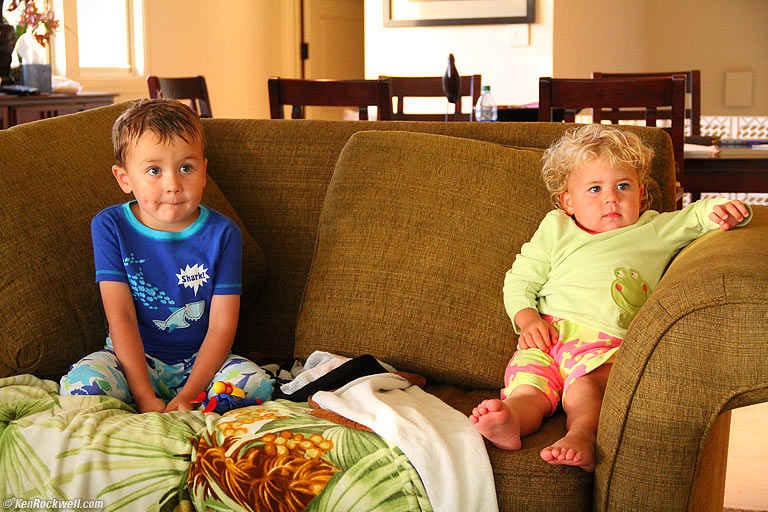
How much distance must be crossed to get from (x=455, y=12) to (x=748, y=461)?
3.70 meters

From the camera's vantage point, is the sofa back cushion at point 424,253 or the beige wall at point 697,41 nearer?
the sofa back cushion at point 424,253

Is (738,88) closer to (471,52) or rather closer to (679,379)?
(471,52)

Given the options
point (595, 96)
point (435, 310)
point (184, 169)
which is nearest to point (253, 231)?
point (184, 169)

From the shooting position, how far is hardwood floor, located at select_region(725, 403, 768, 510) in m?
2.16

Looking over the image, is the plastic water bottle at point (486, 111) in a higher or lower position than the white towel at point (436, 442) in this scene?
higher

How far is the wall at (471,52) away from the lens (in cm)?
529

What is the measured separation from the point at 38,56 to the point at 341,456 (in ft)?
9.86

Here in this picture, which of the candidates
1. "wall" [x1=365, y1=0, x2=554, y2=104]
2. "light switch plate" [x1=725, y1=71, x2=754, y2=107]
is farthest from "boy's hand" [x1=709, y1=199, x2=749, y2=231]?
"light switch plate" [x1=725, y1=71, x2=754, y2=107]

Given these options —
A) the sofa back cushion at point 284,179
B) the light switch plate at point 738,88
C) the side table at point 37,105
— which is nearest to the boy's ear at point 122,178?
the sofa back cushion at point 284,179

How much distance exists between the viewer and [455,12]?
215 inches

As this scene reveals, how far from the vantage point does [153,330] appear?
1.69 m

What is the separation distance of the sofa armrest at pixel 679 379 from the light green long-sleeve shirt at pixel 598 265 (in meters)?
0.32

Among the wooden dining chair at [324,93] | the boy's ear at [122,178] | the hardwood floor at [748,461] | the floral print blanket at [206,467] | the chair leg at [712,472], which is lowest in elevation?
the hardwood floor at [748,461]

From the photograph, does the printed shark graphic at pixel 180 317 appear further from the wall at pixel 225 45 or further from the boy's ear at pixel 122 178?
the wall at pixel 225 45
